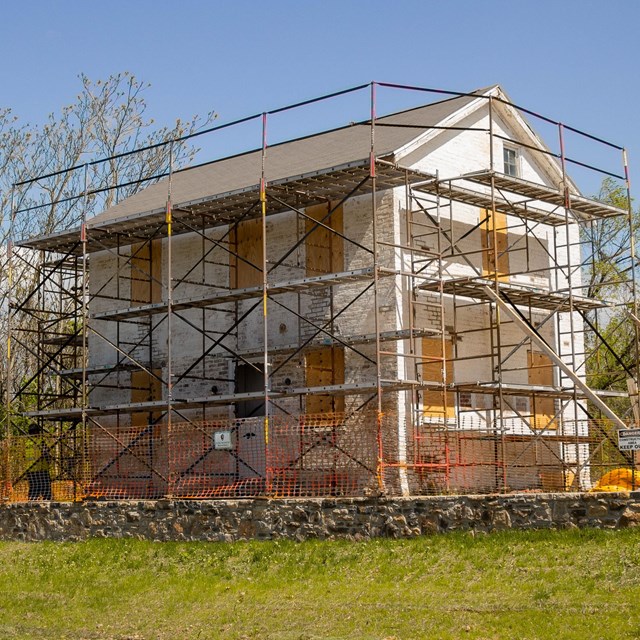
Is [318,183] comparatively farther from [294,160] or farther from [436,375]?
[436,375]

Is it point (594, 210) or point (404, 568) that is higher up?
point (594, 210)

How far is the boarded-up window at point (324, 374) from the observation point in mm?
25500

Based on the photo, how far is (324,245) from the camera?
2627 centimetres

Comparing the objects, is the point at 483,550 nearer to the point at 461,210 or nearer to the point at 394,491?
the point at 394,491

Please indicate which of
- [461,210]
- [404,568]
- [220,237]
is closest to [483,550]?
[404,568]

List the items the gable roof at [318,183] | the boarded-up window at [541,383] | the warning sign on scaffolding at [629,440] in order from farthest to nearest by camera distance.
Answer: the boarded-up window at [541,383], the gable roof at [318,183], the warning sign on scaffolding at [629,440]

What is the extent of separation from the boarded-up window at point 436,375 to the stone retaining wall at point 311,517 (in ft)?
15.6

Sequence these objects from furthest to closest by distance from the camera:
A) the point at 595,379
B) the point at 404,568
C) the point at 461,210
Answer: the point at 595,379 → the point at 461,210 → the point at 404,568

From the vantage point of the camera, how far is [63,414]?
1119 inches

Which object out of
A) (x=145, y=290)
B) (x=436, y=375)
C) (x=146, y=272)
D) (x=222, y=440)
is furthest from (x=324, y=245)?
(x=145, y=290)

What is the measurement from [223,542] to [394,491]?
378 cm

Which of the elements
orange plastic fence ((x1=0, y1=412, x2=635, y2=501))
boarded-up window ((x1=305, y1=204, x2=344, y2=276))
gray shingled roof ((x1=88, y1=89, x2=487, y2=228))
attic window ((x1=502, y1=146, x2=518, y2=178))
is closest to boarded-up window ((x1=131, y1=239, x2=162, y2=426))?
gray shingled roof ((x1=88, y1=89, x2=487, y2=228))

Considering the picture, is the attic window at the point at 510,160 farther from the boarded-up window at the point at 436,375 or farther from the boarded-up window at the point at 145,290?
the boarded-up window at the point at 145,290

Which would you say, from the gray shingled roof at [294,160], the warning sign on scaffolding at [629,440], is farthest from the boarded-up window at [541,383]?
the warning sign on scaffolding at [629,440]
